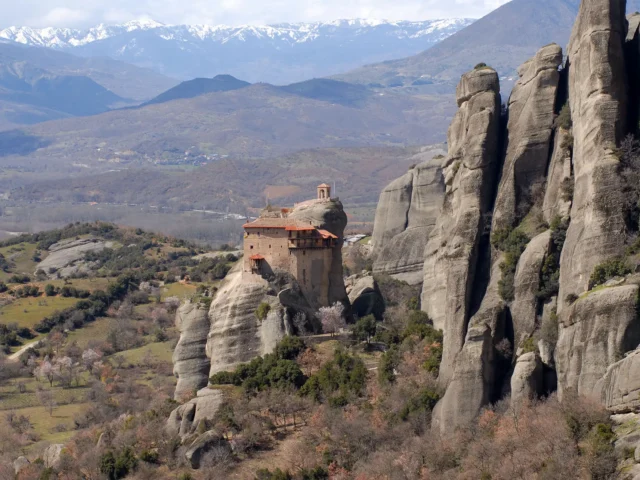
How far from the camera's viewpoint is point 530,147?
50.8m

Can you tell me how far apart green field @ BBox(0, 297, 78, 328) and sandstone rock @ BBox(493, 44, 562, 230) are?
58.1 meters

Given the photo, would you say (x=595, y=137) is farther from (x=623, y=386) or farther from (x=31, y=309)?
(x=31, y=309)

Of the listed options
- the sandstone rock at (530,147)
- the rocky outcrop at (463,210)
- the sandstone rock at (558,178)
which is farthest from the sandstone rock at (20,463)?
the sandstone rock at (558,178)

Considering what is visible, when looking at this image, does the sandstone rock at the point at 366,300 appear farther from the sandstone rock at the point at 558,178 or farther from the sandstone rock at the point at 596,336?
the sandstone rock at the point at 596,336

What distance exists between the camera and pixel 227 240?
180000mm

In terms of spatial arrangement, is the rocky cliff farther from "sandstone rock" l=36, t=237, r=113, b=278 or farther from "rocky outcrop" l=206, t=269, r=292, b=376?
"sandstone rock" l=36, t=237, r=113, b=278

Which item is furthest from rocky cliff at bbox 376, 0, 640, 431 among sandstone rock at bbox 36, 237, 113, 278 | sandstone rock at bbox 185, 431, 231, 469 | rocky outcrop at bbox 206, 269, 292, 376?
sandstone rock at bbox 36, 237, 113, 278

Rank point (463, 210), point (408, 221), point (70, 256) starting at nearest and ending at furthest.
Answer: point (463, 210)
point (408, 221)
point (70, 256)

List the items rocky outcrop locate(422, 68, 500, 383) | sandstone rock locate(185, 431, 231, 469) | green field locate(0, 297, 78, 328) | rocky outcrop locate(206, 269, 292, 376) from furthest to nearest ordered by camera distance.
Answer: green field locate(0, 297, 78, 328) → rocky outcrop locate(206, 269, 292, 376) → sandstone rock locate(185, 431, 231, 469) → rocky outcrop locate(422, 68, 500, 383)

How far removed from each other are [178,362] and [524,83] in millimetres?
21336

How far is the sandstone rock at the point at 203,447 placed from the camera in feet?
169

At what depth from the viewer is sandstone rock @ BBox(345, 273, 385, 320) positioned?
2618 inches

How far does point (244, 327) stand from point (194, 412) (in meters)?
5.56

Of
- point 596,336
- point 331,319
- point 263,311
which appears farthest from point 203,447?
point 596,336
